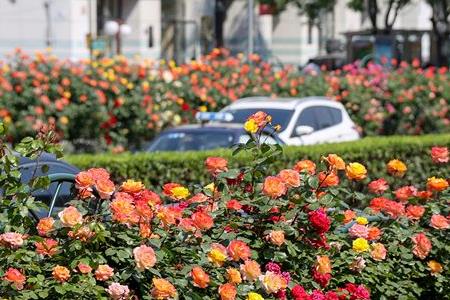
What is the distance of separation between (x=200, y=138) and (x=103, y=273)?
894 cm

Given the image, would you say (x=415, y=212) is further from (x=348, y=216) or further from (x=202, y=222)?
(x=202, y=222)

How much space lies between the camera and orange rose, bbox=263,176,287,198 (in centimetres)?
509

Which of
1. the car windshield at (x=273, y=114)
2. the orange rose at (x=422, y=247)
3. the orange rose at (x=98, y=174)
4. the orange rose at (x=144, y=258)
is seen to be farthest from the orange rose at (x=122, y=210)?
the car windshield at (x=273, y=114)

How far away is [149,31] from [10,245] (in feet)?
105

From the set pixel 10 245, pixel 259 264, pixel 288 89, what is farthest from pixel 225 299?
pixel 288 89

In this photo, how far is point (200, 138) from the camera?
43.9 ft

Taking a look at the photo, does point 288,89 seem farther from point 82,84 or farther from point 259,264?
point 259,264

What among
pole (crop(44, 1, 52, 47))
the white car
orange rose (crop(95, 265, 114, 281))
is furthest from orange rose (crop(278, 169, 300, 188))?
pole (crop(44, 1, 52, 47))

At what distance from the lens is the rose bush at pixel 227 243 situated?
452 centimetres

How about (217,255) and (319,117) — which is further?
(319,117)

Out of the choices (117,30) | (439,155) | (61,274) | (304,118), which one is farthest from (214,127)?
(117,30)

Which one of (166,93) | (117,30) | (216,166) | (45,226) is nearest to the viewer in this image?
(45,226)

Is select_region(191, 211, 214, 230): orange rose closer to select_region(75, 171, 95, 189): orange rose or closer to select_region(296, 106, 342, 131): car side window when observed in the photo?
select_region(75, 171, 95, 189): orange rose

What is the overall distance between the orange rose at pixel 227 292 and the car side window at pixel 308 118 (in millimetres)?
10497
